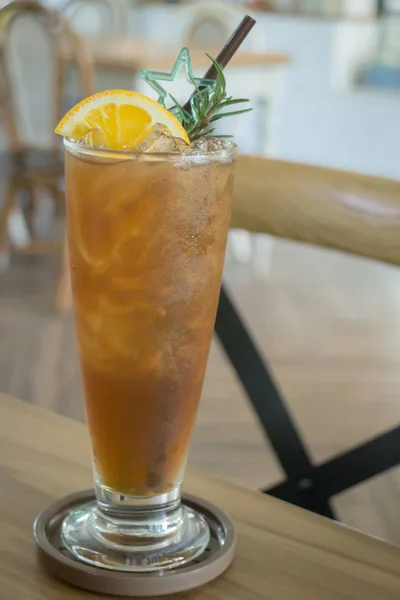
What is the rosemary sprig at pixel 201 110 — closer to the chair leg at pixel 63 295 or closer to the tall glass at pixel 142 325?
the tall glass at pixel 142 325

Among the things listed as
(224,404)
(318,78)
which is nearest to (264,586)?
(224,404)

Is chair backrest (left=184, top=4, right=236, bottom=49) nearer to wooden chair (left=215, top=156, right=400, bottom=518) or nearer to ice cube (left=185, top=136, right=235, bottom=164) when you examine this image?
wooden chair (left=215, top=156, right=400, bottom=518)

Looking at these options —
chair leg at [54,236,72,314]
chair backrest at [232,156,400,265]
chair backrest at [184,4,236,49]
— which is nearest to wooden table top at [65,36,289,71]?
chair backrest at [184,4,236,49]

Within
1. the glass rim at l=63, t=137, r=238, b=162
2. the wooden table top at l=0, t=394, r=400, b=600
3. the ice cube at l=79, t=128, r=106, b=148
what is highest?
the ice cube at l=79, t=128, r=106, b=148

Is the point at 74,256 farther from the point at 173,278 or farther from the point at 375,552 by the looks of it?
the point at 375,552

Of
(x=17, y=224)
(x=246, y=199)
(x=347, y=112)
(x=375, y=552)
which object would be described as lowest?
(x=17, y=224)

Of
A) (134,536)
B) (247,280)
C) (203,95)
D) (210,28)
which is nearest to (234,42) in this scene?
(203,95)

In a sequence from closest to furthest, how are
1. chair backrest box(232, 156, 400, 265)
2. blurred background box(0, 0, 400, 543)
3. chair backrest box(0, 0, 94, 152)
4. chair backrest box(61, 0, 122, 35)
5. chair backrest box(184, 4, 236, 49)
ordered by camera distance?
chair backrest box(232, 156, 400, 265) < blurred background box(0, 0, 400, 543) < chair backrest box(0, 0, 94, 152) < chair backrest box(184, 4, 236, 49) < chair backrest box(61, 0, 122, 35)
